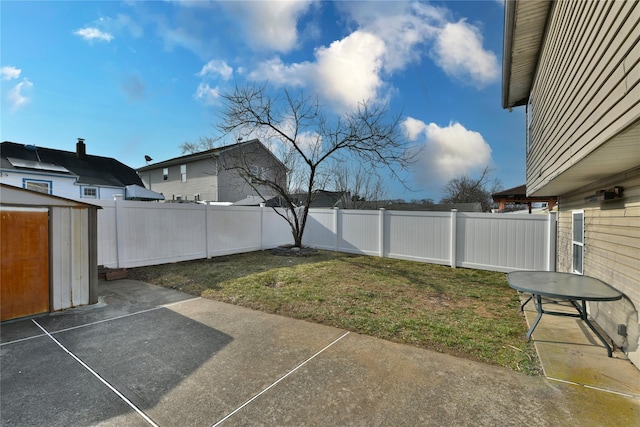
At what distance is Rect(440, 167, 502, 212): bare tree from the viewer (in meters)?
31.4

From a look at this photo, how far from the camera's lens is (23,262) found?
4.32 m

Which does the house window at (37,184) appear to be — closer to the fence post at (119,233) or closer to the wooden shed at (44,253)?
the fence post at (119,233)

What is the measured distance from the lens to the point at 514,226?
7805mm

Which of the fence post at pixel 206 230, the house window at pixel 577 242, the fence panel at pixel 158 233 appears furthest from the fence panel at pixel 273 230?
the house window at pixel 577 242

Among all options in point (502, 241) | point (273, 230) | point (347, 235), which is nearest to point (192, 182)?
point (273, 230)

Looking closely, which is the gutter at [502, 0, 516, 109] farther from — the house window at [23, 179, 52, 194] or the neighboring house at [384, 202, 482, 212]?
the house window at [23, 179, 52, 194]

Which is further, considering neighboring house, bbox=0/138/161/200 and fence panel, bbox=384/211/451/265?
neighboring house, bbox=0/138/161/200

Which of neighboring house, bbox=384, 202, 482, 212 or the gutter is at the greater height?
the gutter

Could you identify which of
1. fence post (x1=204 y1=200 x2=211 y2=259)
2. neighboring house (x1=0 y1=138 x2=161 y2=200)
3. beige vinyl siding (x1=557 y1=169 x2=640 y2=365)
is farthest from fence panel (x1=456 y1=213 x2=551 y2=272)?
neighboring house (x1=0 y1=138 x2=161 y2=200)

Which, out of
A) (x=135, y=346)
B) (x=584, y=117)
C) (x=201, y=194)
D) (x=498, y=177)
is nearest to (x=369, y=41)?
(x=584, y=117)

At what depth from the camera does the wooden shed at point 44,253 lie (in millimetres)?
4211

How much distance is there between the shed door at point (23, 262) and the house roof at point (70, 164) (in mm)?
14661

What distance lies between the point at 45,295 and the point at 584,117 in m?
7.59

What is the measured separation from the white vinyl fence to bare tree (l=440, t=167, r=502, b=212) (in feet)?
81.4
